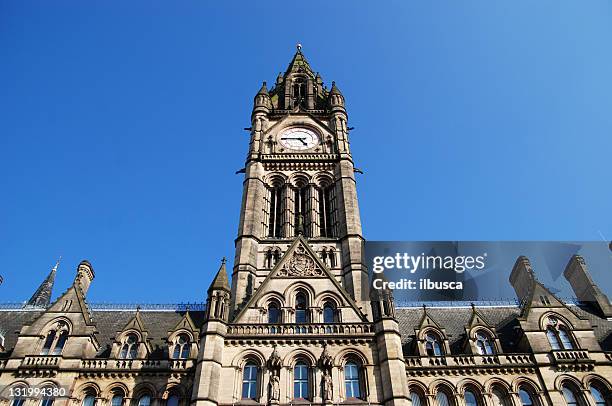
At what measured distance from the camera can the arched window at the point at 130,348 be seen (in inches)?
968

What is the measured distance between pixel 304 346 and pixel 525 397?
11.2 meters

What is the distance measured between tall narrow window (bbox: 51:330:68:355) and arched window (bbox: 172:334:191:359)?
18.6 feet

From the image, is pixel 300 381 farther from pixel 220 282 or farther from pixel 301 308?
pixel 220 282

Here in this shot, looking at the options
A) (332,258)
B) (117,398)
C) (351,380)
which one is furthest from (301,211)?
(117,398)

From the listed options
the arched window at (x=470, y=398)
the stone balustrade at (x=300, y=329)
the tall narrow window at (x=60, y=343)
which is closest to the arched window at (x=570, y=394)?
the arched window at (x=470, y=398)

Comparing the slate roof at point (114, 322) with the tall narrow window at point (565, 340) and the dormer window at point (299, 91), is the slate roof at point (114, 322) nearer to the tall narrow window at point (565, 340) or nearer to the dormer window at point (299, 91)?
the tall narrow window at point (565, 340)

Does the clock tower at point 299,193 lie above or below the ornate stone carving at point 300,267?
above

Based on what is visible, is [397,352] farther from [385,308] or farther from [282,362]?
[282,362]

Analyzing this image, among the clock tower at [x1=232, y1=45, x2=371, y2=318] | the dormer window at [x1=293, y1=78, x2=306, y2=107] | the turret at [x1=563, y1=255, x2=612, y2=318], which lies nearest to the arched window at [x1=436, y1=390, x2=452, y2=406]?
the clock tower at [x1=232, y1=45, x2=371, y2=318]

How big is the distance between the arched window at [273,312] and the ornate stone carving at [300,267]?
1.84 meters

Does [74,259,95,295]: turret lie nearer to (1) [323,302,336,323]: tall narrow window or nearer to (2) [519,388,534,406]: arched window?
(1) [323,302,336,323]: tall narrow window

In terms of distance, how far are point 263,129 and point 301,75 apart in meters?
11.3

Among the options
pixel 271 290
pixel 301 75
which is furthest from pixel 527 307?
pixel 301 75

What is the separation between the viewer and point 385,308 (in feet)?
74.9
